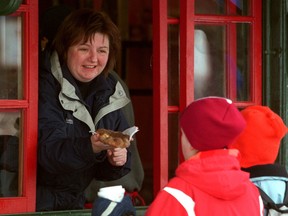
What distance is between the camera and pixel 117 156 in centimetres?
441

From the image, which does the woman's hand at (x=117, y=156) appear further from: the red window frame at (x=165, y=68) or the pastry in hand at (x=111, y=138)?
the red window frame at (x=165, y=68)

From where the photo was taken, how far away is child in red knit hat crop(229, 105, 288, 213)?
3.92 metres

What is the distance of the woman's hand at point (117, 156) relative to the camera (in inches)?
172

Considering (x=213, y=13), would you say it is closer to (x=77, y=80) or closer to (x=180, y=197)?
(x=77, y=80)

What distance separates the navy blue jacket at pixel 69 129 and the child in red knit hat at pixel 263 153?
0.73 metres

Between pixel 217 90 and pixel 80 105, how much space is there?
0.81 m

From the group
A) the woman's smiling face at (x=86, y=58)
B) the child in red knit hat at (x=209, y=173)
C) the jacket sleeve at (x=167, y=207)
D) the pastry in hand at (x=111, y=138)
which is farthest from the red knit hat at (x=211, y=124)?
the woman's smiling face at (x=86, y=58)

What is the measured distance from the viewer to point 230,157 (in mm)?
3590

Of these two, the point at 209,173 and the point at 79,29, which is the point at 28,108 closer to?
the point at 79,29

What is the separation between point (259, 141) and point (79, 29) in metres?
1.11

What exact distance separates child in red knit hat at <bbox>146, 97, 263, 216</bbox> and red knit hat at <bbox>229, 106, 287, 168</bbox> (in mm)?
276

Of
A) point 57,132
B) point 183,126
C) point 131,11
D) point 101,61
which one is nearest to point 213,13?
point 101,61

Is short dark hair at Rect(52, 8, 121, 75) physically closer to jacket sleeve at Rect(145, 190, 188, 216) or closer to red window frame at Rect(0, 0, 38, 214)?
red window frame at Rect(0, 0, 38, 214)

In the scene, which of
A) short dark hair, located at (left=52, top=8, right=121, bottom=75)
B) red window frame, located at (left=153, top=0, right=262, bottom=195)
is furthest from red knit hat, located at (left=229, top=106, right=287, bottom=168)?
short dark hair, located at (left=52, top=8, right=121, bottom=75)
